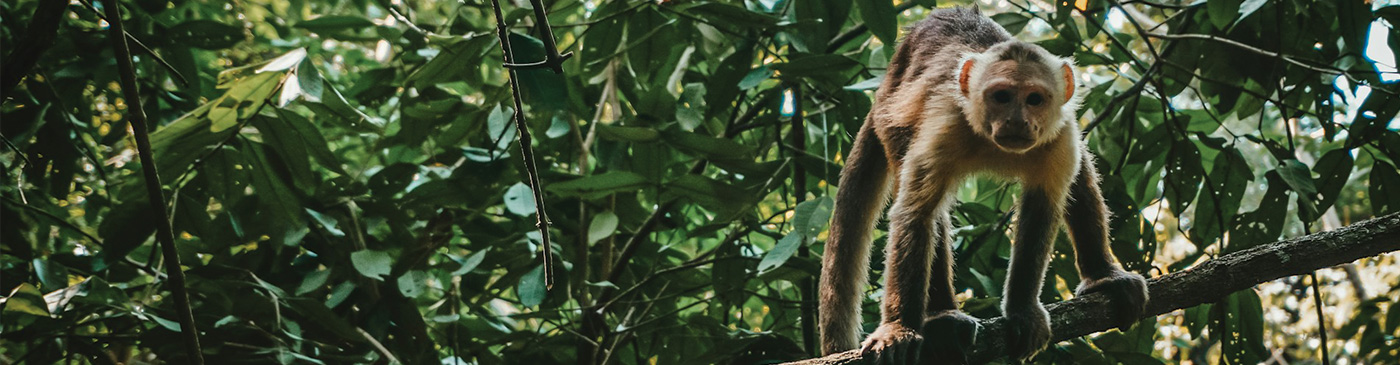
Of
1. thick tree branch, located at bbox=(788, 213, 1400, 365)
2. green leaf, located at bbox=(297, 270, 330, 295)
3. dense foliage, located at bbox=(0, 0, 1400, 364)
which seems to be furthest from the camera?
green leaf, located at bbox=(297, 270, 330, 295)

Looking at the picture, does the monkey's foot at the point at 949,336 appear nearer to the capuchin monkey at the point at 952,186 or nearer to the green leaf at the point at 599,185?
the capuchin monkey at the point at 952,186

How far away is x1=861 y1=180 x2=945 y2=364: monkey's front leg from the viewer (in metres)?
3.29

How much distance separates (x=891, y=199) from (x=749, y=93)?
4.79 feet

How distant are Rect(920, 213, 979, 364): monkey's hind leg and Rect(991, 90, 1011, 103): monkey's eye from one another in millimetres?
510

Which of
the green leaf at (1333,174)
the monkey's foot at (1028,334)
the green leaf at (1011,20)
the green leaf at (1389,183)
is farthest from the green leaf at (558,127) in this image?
the green leaf at (1389,183)

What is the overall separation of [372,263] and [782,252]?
1692 mm

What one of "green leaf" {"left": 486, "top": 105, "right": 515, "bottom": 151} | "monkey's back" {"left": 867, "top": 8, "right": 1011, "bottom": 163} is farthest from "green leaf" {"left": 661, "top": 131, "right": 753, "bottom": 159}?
"green leaf" {"left": 486, "top": 105, "right": 515, "bottom": 151}

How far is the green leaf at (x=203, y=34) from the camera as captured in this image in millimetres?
4043

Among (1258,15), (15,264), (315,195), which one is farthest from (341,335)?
(1258,15)

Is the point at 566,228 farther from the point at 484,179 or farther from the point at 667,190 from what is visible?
the point at 667,190

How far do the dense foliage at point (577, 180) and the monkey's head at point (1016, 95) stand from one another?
35 cm

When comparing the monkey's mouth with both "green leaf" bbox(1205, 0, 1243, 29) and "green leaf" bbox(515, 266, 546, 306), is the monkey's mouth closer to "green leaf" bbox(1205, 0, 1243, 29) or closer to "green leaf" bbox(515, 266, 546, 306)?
"green leaf" bbox(1205, 0, 1243, 29)

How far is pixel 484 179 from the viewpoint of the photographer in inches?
170

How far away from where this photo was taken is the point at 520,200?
3926mm
